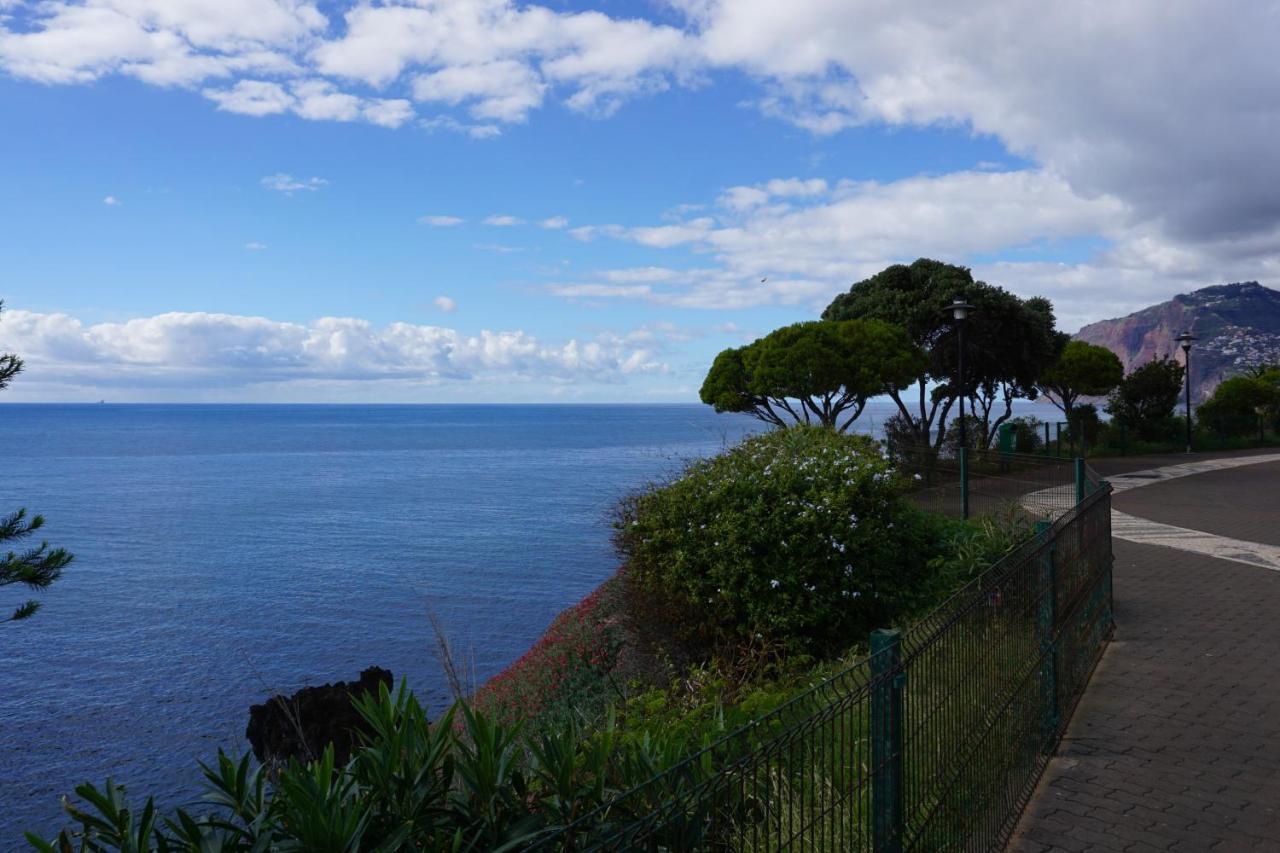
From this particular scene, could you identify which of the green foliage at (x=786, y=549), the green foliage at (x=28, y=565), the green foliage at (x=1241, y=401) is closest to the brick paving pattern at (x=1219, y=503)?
the green foliage at (x=786, y=549)

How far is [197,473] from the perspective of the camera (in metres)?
82.0

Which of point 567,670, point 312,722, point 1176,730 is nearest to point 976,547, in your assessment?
point 1176,730

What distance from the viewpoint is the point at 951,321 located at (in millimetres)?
30875

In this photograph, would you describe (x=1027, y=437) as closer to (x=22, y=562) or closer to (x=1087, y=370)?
(x=1087, y=370)

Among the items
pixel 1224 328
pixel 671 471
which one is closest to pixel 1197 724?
pixel 671 471

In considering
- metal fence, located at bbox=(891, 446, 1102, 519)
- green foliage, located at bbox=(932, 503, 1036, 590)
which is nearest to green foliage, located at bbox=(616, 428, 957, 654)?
green foliage, located at bbox=(932, 503, 1036, 590)

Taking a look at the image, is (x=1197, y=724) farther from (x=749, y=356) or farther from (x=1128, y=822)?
(x=749, y=356)

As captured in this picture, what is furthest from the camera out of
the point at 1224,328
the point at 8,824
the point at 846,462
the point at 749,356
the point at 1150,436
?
the point at 1224,328

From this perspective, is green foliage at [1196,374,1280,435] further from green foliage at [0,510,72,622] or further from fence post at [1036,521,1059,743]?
green foliage at [0,510,72,622]

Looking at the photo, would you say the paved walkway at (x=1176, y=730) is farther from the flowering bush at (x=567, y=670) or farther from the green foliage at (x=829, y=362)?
the green foliage at (x=829, y=362)

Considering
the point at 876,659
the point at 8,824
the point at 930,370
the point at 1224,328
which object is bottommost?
the point at 8,824

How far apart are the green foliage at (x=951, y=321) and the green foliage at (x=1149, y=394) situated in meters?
6.07

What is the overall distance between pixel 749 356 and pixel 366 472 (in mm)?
57383

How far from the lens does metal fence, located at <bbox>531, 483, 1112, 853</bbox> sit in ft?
9.94
